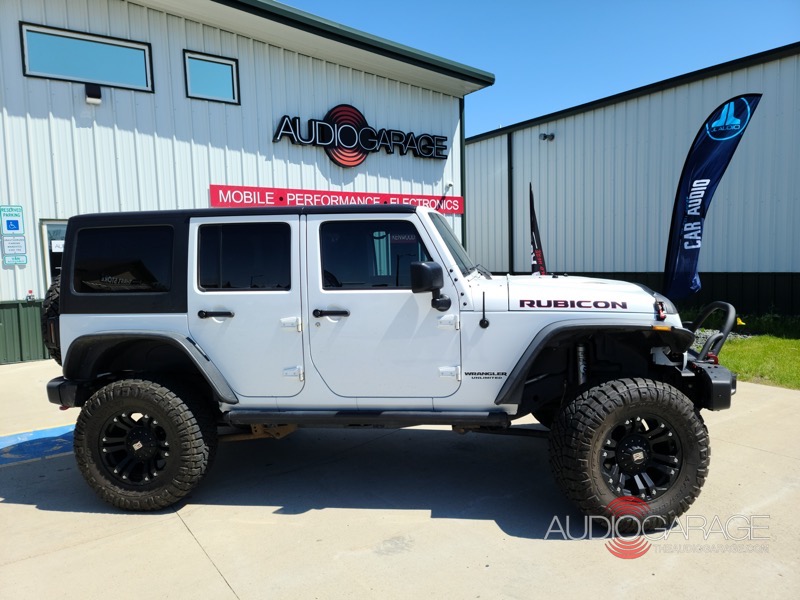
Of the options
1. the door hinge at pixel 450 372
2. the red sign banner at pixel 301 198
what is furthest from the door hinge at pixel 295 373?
the red sign banner at pixel 301 198

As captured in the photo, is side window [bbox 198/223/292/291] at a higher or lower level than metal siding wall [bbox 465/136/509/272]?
lower

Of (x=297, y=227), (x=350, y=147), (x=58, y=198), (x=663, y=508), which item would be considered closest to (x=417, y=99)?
(x=350, y=147)

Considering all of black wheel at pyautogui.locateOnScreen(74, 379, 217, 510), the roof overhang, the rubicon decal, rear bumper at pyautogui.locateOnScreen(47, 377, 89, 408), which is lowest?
black wheel at pyautogui.locateOnScreen(74, 379, 217, 510)

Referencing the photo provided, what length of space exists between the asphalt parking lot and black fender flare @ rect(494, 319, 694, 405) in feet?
2.94

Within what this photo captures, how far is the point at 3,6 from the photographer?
803 centimetres

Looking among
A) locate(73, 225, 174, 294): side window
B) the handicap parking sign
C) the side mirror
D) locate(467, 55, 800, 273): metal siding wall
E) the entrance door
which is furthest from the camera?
locate(467, 55, 800, 273): metal siding wall

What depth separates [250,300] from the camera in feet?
11.6

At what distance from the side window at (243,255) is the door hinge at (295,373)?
0.55 metres

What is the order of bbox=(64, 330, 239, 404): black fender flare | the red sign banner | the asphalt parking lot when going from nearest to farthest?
the asphalt parking lot, bbox=(64, 330, 239, 404): black fender flare, the red sign banner

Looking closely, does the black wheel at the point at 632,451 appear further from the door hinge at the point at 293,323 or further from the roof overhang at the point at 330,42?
the roof overhang at the point at 330,42

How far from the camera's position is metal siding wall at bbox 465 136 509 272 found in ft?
59.1

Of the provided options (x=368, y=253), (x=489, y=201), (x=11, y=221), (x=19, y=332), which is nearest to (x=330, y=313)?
(x=368, y=253)

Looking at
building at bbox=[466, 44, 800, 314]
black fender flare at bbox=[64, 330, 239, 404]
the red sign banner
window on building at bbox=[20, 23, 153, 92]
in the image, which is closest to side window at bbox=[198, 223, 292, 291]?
black fender flare at bbox=[64, 330, 239, 404]

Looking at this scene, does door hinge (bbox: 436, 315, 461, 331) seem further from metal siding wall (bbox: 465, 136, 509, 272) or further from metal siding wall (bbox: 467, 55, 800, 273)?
metal siding wall (bbox: 465, 136, 509, 272)
